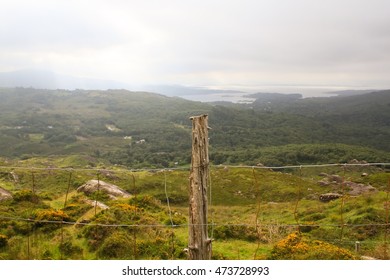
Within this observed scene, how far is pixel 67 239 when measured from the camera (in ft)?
39.2

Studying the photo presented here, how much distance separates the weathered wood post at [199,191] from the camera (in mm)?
5945

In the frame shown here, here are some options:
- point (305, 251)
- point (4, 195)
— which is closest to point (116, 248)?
point (305, 251)

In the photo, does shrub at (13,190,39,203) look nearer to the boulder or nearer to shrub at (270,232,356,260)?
the boulder

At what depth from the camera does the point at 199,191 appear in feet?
19.8

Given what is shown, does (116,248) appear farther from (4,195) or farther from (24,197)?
(4,195)

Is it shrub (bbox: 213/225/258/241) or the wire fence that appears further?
shrub (bbox: 213/225/258/241)

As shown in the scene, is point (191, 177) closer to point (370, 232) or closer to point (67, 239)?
point (67, 239)

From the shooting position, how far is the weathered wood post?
5945 mm

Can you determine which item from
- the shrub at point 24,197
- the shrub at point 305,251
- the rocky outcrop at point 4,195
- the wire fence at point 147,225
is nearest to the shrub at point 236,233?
the wire fence at point 147,225

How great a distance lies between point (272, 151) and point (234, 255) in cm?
12839

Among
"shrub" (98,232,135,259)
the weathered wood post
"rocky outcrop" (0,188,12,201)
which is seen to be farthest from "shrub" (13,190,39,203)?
the weathered wood post

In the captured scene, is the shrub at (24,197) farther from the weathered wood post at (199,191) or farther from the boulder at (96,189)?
the weathered wood post at (199,191)
